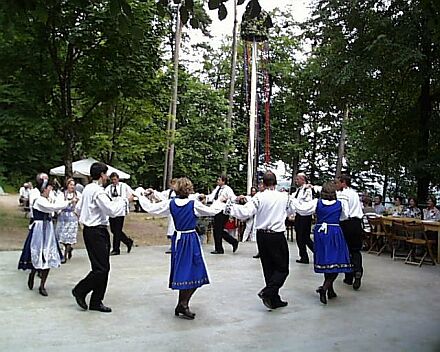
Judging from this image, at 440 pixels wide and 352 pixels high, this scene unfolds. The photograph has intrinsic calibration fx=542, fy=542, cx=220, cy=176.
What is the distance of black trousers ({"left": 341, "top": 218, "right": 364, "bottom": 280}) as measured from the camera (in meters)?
7.58

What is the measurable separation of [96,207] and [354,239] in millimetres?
3669

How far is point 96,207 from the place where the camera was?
592 centimetres

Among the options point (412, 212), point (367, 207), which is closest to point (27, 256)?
point (367, 207)

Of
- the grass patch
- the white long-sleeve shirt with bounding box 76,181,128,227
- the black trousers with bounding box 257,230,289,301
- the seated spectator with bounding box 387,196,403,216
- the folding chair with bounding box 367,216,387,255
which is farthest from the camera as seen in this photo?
the grass patch

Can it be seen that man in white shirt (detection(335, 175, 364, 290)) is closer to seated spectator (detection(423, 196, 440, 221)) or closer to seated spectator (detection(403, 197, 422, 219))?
seated spectator (detection(423, 196, 440, 221))

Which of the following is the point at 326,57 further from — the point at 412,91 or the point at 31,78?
the point at 31,78

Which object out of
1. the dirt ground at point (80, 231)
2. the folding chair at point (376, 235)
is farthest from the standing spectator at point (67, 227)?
the folding chair at point (376, 235)

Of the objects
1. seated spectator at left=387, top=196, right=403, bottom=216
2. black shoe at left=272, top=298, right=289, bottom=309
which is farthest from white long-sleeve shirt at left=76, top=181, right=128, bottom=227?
seated spectator at left=387, top=196, right=403, bottom=216

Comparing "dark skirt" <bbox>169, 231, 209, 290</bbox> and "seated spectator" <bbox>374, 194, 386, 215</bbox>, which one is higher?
"seated spectator" <bbox>374, 194, 386, 215</bbox>

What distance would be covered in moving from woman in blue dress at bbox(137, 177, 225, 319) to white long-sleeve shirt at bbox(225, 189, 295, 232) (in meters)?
0.55

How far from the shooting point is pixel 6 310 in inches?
237

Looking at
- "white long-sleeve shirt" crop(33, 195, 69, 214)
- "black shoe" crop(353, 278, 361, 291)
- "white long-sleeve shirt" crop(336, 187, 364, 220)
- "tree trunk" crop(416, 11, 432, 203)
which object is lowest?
"black shoe" crop(353, 278, 361, 291)

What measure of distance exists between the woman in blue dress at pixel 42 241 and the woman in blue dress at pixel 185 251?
1.75 metres

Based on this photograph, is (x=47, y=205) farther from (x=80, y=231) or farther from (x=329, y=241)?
(x=80, y=231)
